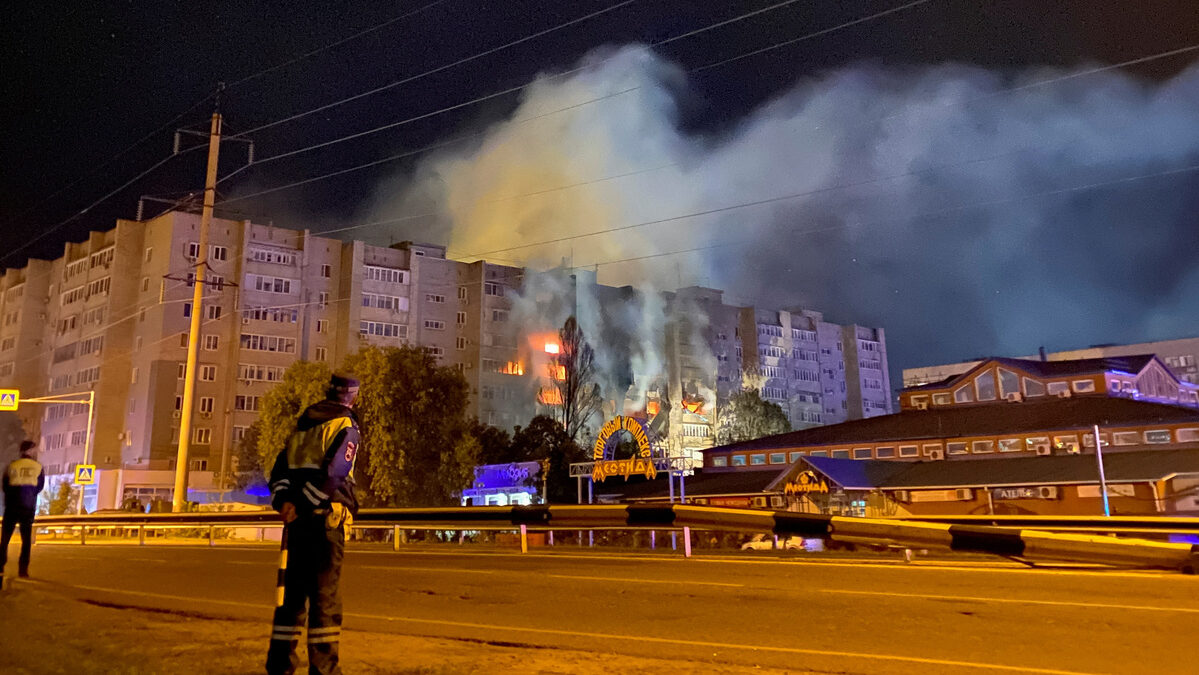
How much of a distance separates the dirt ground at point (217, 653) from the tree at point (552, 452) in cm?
4858

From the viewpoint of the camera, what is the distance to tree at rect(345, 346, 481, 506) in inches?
1944

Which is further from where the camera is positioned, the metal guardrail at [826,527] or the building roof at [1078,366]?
the building roof at [1078,366]

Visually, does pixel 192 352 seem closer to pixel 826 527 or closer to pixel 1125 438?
pixel 826 527

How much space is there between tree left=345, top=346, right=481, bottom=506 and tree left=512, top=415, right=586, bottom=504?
8.70 metres

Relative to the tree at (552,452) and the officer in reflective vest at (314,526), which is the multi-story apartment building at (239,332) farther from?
the officer in reflective vest at (314,526)

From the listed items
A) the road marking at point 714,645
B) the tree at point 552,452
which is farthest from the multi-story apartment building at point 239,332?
the road marking at point 714,645

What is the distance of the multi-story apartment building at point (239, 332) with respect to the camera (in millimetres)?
79062

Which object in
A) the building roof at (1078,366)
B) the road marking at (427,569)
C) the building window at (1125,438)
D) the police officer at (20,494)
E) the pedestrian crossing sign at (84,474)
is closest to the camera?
the police officer at (20,494)

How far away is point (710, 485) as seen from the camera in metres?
50.0

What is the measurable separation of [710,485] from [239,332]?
53.8 meters

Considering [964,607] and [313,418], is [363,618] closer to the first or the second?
[313,418]

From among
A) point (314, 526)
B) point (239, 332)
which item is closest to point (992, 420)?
point (314, 526)

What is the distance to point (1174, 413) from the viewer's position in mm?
40594

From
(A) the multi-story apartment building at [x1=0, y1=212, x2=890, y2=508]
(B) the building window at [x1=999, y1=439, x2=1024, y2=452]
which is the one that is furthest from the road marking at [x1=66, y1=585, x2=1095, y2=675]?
(A) the multi-story apartment building at [x1=0, y1=212, x2=890, y2=508]
